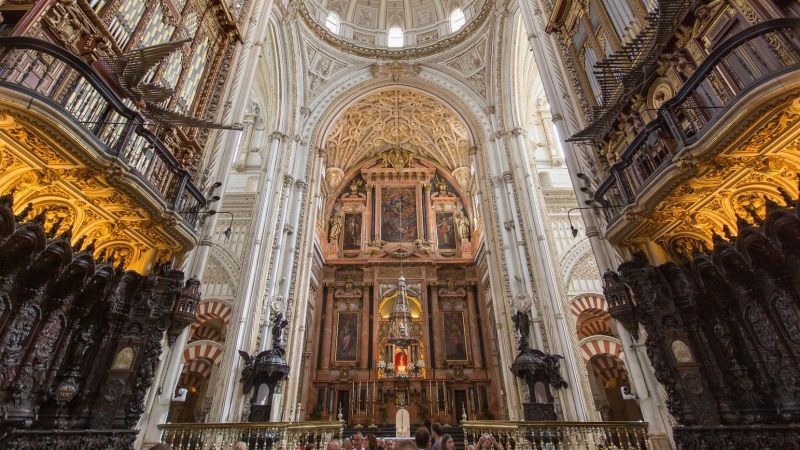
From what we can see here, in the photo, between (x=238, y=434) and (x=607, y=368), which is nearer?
(x=238, y=434)

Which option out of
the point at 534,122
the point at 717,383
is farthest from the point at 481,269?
the point at 717,383

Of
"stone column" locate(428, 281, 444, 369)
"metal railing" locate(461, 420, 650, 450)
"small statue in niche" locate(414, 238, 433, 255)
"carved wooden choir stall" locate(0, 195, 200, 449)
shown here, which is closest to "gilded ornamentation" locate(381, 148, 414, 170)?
"small statue in niche" locate(414, 238, 433, 255)

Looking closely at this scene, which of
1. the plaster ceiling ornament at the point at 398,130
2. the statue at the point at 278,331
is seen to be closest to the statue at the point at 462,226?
the plaster ceiling ornament at the point at 398,130

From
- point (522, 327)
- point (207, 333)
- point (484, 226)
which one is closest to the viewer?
point (522, 327)

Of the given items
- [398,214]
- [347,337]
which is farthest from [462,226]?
[347,337]

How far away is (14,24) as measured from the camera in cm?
496

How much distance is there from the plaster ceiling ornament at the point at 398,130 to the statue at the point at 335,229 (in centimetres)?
349

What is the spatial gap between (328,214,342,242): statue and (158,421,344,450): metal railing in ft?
52.8

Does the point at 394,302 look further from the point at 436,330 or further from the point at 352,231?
the point at 352,231

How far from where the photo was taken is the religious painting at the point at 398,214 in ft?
79.9

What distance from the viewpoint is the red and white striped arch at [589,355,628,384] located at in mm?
15872

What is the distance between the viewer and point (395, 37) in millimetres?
21266

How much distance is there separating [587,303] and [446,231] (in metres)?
11.5

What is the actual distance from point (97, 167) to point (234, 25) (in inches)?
298
